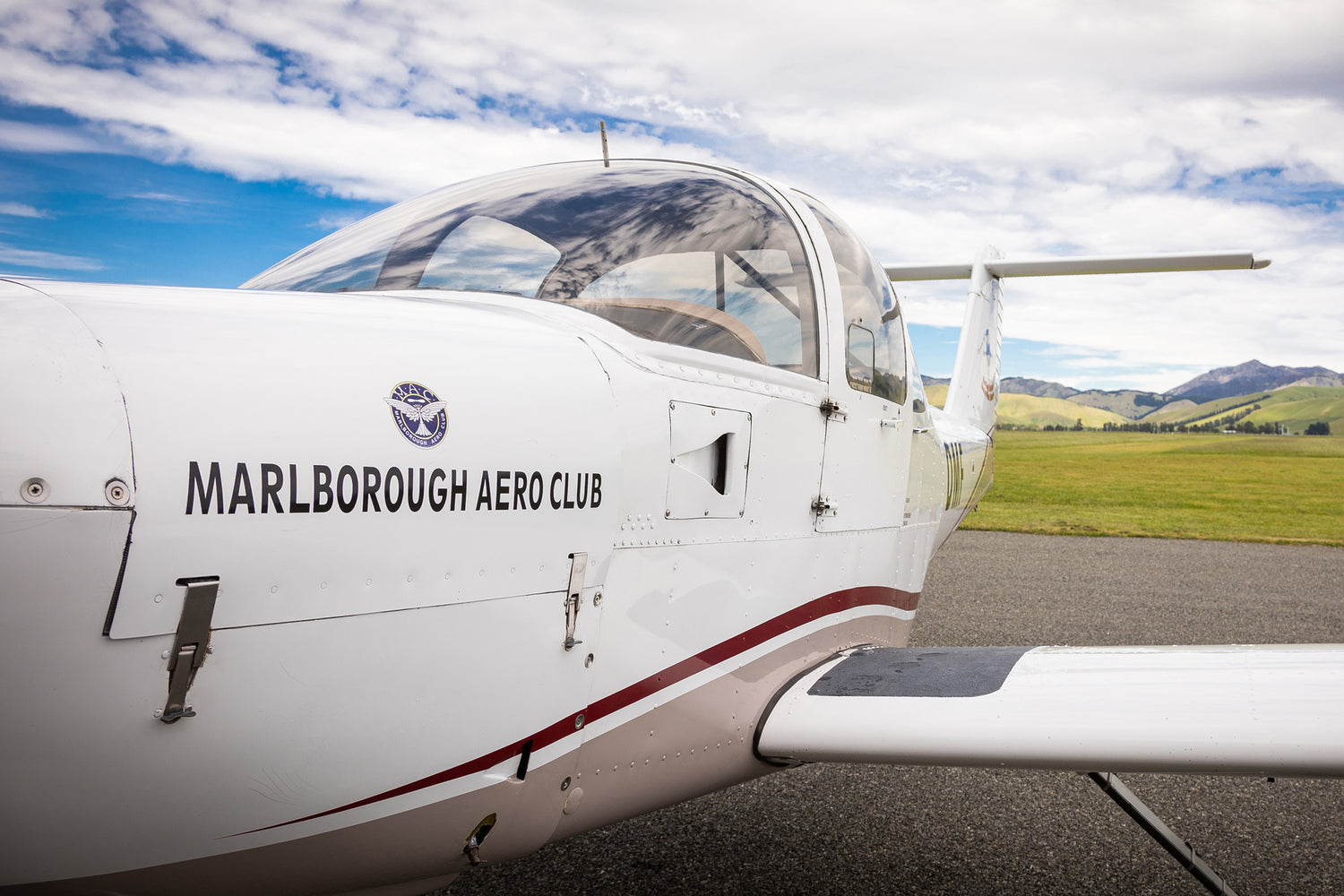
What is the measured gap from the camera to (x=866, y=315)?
326cm

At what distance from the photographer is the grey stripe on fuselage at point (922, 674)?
2635mm

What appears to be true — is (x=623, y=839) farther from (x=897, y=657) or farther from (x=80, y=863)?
(x=80, y=863)

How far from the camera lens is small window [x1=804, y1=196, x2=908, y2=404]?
122 inches

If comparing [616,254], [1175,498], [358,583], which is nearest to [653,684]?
[358,583]

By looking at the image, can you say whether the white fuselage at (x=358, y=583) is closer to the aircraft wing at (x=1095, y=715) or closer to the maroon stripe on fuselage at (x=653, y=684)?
the maroon stripe on fuselage at (x=653, y=684)

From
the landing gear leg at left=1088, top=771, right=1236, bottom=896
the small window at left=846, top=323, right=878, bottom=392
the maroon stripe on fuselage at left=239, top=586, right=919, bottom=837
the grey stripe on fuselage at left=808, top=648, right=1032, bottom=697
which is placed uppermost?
the small window at left=846, top=323, right=878, bottom=392

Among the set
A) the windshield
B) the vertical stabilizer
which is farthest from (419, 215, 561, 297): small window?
the vertical stabilizer

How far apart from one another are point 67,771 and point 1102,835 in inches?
157

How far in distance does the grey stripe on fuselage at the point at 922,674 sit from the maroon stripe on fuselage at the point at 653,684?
0.21m

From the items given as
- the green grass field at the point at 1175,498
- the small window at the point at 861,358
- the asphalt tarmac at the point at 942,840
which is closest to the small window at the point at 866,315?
the small window at the point at 861,358

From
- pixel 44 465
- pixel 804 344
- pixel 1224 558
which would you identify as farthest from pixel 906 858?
pixel 1224 558

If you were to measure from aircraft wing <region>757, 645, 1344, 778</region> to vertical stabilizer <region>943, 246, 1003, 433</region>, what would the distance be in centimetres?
450

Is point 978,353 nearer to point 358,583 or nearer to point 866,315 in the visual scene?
point 866,315

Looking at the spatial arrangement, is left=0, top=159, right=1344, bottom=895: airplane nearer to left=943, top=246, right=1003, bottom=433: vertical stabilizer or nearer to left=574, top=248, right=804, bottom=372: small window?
left=574, top=248, right=804, bottom=372: small window
